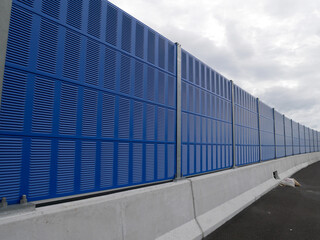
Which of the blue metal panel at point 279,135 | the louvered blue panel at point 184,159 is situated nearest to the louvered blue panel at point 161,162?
the louvered blue panel at point 184,159

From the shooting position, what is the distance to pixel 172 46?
5883 mm

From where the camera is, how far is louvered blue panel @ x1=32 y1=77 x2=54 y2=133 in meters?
2.90

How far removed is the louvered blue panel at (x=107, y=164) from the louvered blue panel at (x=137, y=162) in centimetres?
57

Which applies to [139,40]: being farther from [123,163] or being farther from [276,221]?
[276,221]

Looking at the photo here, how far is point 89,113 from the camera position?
3541mm

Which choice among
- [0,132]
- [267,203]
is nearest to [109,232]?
[0,132]

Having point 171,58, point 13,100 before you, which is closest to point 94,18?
point 13,100

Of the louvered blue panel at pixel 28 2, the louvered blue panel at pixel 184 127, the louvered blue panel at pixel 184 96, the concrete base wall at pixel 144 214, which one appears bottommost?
the concrete base wall at pixel 144 214

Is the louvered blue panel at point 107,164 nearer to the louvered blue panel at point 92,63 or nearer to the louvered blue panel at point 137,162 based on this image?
the louvered blue panel at point 137,162

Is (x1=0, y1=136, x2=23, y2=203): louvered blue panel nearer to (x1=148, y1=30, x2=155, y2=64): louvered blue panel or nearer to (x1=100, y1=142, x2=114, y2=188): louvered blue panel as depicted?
(x1=100, y1=142, x2=114, y2=188): louvered blue panel

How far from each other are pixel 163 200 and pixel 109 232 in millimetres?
1404

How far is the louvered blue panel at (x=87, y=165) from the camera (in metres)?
3.38

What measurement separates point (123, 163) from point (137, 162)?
398mm

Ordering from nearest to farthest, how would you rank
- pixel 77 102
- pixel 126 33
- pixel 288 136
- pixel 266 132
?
pixel 77 102, pixel 126 33, pixel 266 132, pixel 288 136
